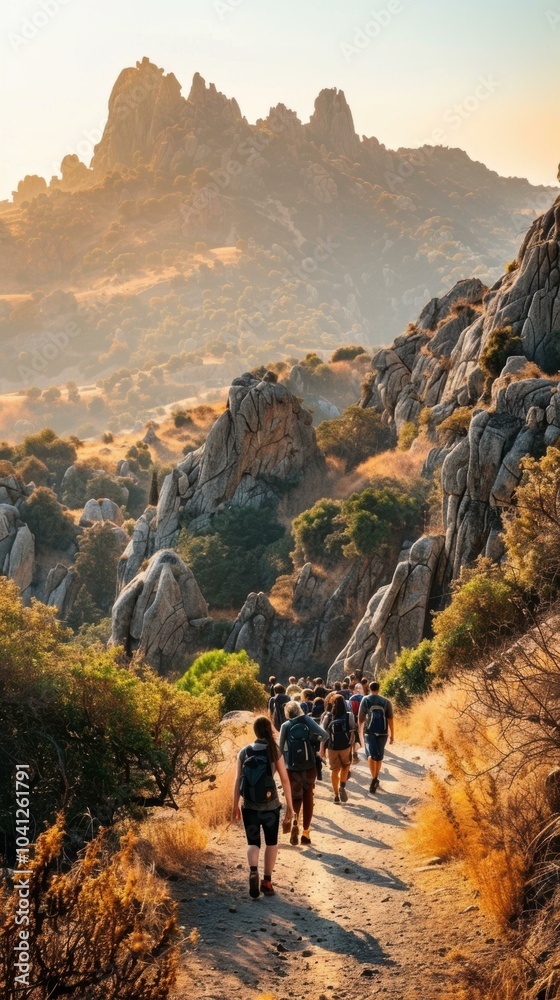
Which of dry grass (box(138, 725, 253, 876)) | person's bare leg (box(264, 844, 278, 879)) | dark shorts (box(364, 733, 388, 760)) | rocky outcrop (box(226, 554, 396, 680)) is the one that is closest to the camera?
person's bare leg (box(264, 844, 278, 879))

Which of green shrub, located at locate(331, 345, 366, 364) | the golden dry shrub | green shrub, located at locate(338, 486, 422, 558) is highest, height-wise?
green shrub, located at locate(331, 345, 366, 364)

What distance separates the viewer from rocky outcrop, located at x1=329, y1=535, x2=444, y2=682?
28953mm

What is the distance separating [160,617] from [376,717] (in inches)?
925

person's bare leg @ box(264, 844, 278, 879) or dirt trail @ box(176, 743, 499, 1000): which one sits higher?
person's bare leg @ box(264, 844, 278, 879)

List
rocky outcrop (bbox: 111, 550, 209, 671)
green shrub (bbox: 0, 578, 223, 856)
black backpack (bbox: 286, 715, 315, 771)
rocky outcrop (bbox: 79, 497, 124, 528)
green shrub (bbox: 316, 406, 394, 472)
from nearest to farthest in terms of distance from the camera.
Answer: black backpack (bbox: 286, 715, 315, 771) → green shrub (bbox: 0, 578, 223, 856) → rocky outcrop (bbox: 111, 550, 209, 671) → green shrub (bbox: 316, 406, 394, 472) → rocky outcrop (bbox: 79, 497, 124, 528)

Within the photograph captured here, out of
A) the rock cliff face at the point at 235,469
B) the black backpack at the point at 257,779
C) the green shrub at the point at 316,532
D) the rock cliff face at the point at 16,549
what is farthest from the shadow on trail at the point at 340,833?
the rock cliff face at the point at 16,549

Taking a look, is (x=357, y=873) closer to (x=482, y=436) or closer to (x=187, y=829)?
(x=187, y=829)

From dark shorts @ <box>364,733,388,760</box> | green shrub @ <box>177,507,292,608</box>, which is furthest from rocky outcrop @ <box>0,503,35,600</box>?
dark shorts @ <box>364,733,388,760</box>

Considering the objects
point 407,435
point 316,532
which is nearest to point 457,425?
point 407,435

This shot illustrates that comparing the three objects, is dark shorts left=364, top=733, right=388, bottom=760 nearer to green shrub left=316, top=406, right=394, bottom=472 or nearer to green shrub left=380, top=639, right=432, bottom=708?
green shrub left=380, top=639, right=432, bottom=708

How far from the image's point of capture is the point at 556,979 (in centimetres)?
590

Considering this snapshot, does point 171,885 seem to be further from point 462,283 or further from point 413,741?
point 462,283

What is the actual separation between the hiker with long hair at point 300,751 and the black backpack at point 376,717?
3194mm

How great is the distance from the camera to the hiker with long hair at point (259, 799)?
28.3 feet
